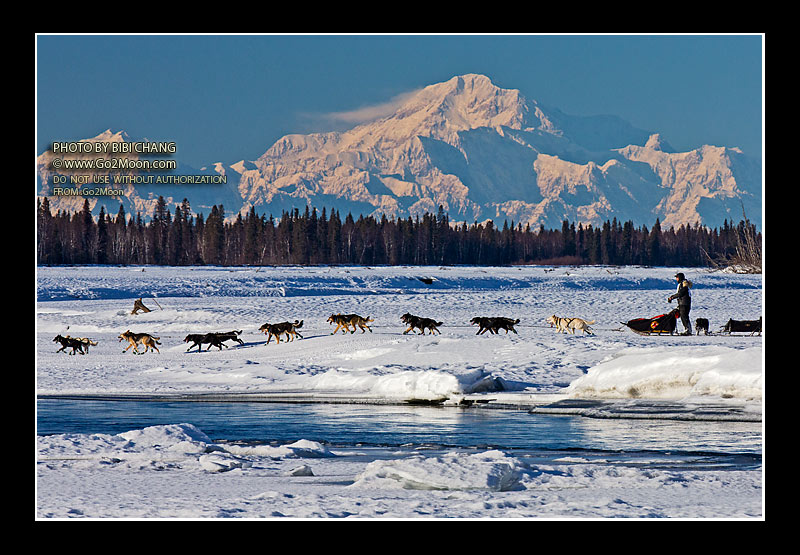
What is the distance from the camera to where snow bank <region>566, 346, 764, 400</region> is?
15.5m

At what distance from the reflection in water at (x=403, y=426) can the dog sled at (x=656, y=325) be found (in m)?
9.92

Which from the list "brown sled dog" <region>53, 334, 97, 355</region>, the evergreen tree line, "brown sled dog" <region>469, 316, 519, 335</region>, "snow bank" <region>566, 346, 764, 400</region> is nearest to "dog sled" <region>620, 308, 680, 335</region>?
"brown sled dog" <region>469, 316, 519, 335</region>

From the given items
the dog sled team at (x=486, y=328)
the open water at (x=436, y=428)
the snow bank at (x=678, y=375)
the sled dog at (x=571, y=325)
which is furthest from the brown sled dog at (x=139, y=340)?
the snow bank at (x=678, y=375)

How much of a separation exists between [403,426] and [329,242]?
130 metres

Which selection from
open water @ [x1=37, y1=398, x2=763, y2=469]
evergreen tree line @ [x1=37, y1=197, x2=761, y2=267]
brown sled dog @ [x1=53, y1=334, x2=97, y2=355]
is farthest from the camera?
evergreen tree line @ [x1=37, y1=197, x2=761, y2=267]

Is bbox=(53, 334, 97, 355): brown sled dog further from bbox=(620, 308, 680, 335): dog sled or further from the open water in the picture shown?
bbox=(620, 308, 680, 335): dog sled

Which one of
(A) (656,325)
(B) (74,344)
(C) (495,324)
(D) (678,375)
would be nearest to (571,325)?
(C) (495,324)

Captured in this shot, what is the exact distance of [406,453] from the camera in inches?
478

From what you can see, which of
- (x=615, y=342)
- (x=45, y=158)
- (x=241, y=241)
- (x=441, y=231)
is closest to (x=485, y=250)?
(x=441, y=231)

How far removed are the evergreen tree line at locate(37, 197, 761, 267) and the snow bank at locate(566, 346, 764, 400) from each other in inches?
2885

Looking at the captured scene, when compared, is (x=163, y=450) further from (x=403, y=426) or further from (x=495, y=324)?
(x=495, y=324)

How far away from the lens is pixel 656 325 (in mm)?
25312

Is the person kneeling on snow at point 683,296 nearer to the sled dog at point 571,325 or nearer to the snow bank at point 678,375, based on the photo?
the sled dog at point 571,325
